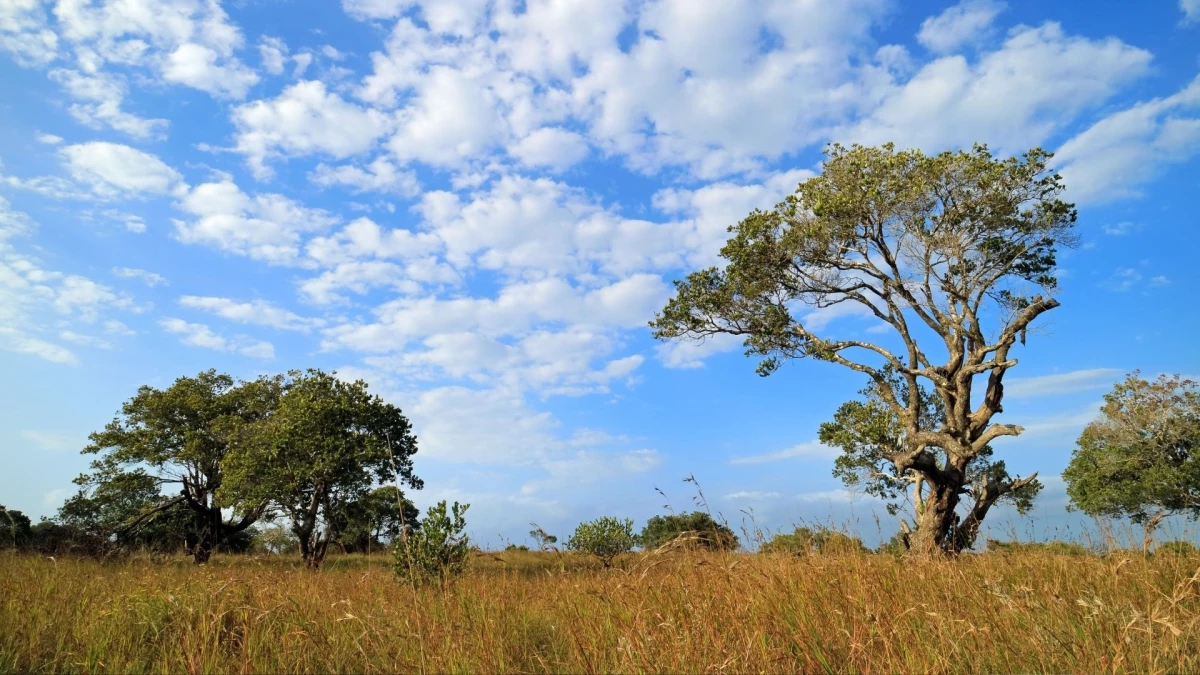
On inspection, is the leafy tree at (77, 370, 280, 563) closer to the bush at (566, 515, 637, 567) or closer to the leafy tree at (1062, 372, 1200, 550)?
the bush at (566, 515, 637, 567)

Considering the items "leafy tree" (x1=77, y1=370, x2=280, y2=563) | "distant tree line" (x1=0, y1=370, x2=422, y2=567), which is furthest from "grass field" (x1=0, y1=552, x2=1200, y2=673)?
"leafy tree" (x1=77, y1=370, x2=280, y2=563)

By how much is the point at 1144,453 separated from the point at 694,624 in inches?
1237

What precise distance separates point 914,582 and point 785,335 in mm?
13339

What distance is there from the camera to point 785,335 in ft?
60.2

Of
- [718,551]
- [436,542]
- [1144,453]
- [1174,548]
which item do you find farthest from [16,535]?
[1144,453]

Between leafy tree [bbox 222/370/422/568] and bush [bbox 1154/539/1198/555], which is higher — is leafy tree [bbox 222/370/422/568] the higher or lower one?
the higher one

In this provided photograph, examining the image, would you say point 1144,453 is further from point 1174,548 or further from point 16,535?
point 16,535

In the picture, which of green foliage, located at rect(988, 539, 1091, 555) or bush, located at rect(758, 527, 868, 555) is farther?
green foliage, located at rect(988, 539, 1091, 555)

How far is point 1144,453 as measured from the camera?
26.3 metres

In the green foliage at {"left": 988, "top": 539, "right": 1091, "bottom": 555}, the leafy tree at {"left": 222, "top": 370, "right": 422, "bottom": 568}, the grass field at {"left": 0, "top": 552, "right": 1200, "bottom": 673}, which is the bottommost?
the grass field at {"left": 0, "top": 552, "right": 1200, "bottom": 673}

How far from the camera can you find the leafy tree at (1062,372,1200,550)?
24.9m

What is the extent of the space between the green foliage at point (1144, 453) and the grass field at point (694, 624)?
83.7 ft

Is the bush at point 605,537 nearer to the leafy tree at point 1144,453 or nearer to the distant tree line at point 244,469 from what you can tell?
the distant tree line at point 244,469

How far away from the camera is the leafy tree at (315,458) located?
21656 mm
